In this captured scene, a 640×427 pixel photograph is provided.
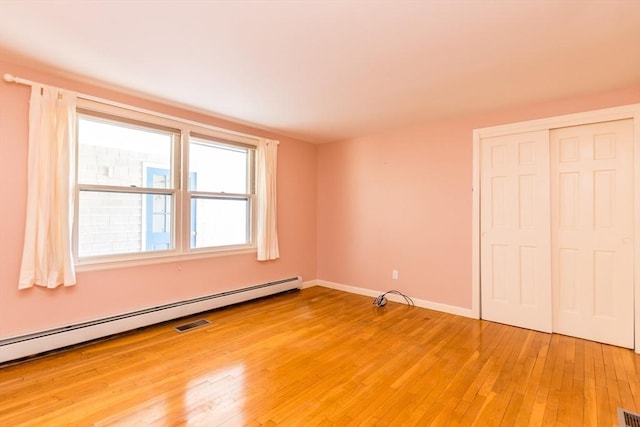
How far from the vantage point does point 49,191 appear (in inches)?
107

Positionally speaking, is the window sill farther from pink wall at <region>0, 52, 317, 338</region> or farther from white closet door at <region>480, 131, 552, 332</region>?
white closet door at <region>480, 131, 552, 332</region>

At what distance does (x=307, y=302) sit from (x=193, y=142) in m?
2.62

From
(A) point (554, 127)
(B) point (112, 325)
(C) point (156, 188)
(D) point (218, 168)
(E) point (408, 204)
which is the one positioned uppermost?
(A) point (554, 127)

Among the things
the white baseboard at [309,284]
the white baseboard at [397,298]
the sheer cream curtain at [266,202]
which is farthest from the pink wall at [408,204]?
the sheer cream curtain at [266,202]

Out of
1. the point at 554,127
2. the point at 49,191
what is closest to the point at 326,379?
the point at 49,191

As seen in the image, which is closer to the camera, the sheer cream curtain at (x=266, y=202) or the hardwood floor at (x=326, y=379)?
the hardwood floor at (x=326, y=379)

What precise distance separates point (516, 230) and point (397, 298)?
177 centimetres

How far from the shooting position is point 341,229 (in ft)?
16.9

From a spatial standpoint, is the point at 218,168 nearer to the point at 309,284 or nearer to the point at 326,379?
the point at 309,284

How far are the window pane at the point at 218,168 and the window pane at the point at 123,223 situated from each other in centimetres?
49

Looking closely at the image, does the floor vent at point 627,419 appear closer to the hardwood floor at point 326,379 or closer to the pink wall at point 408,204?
the hardwood floor at point 326,379

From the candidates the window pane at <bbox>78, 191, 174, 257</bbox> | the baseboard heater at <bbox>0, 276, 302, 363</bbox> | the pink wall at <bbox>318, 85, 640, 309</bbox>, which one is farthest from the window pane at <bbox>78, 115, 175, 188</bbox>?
the pink wall at <bbox>318, 85, 640, 309</bbox>

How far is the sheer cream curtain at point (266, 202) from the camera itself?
448cm

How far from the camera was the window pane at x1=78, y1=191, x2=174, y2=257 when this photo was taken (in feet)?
10.1
